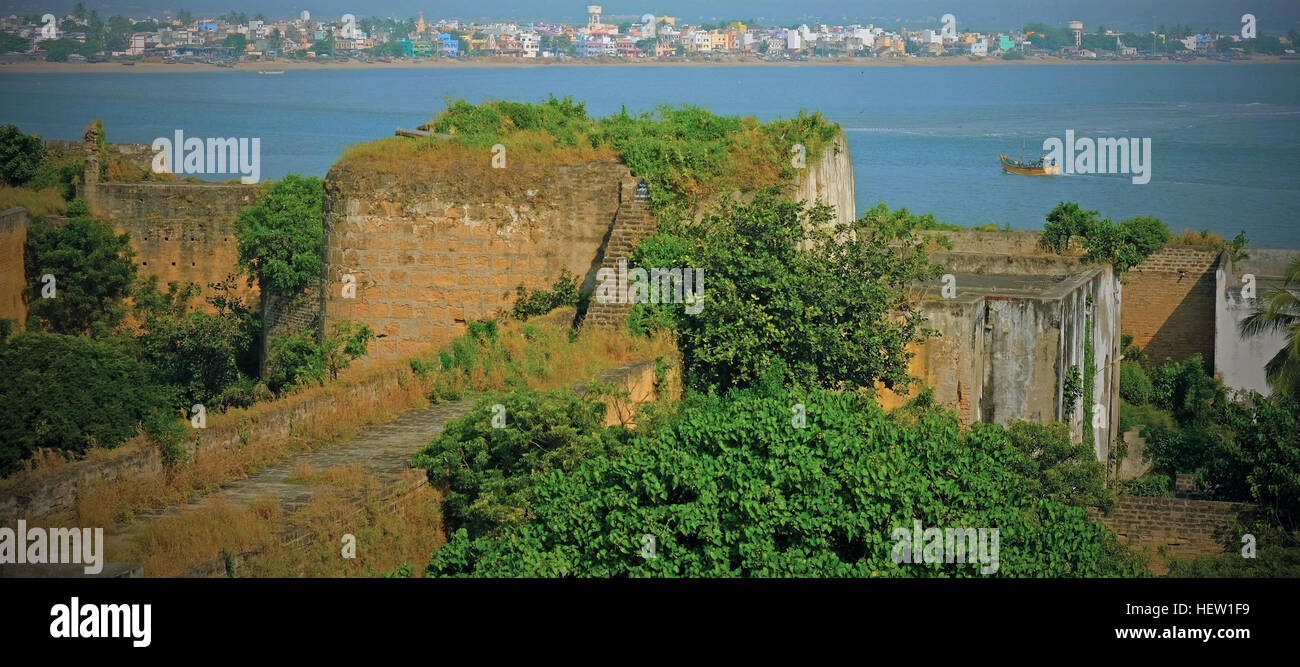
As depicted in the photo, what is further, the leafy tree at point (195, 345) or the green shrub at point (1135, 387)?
the green shrub at point (1135, 387)

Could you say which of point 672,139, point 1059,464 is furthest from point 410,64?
point 1059,464

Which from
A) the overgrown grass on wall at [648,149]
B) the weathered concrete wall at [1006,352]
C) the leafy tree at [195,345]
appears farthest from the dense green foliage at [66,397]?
the weathered concrete wall at [1006,352]

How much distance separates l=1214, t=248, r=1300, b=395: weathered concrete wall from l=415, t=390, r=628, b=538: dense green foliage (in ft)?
78.4

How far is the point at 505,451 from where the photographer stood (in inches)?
559

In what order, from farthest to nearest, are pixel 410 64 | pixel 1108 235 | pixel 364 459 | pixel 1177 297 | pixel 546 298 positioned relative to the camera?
pixel 410 64 → pixel 1177 297 → pixel 1108 235 → pixel 546 298 → pixel 364 459

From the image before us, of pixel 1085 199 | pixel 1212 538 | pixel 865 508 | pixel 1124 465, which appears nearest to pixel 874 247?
pixel 1212 538

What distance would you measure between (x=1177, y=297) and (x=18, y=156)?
28292 mm

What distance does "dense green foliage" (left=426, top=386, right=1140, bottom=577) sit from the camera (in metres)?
12.0

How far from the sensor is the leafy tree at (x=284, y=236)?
3466cm

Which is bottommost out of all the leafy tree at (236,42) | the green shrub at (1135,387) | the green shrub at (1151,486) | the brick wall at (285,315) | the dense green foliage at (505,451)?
the green shrub at (1151,486)

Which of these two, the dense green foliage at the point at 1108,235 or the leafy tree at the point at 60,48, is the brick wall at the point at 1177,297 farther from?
the leafy tree at the point at 60,48

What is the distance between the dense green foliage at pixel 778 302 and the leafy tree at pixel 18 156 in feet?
89.5

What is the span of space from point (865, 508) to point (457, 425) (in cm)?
389

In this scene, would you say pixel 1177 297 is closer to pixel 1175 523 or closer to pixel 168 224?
pixel 1175 523
